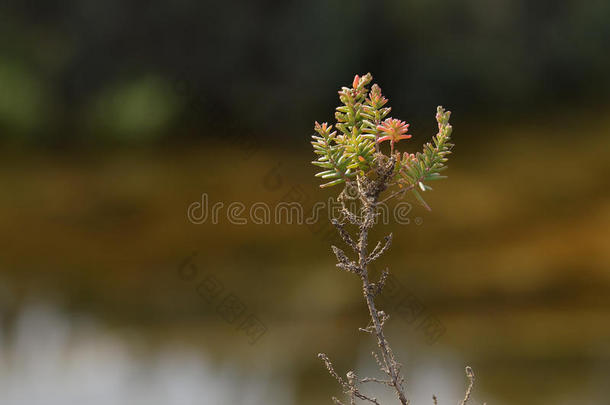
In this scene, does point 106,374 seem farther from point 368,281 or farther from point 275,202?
point 368,281

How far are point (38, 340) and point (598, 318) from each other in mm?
2393

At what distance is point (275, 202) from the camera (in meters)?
3.84

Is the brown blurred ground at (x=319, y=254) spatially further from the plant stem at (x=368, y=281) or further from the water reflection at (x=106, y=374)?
the plant stem at (x=368, y=281)

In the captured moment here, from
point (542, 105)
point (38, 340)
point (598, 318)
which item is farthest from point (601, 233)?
point (38, 340)

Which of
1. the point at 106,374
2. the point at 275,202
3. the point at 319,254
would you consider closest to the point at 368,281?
the point at 106,374

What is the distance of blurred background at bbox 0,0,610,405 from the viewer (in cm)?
254

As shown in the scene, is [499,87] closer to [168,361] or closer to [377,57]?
[377,57]

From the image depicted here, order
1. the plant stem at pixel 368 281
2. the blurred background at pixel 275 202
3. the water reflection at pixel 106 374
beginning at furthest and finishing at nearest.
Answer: the blurred background at pixel 275 202 → the water reflection at pixel 106 374 → the plant stem at pixel 368 281

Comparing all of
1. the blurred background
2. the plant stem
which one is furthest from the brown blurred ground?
the plant stem

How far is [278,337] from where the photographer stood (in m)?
2.71

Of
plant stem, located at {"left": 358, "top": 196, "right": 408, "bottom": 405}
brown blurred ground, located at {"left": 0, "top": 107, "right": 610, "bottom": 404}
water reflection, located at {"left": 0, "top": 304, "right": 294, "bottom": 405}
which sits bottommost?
plant stem, located at {"left": 358, "top": 196, "right": 408, "bottom": 405}

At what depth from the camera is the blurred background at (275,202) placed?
2.54 m

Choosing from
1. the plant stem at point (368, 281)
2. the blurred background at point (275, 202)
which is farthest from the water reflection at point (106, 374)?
the plant stem at point (368, 281)

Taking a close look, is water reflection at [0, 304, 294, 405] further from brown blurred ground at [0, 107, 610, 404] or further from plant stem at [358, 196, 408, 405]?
plant stem at [358, 196, 408, 405]
